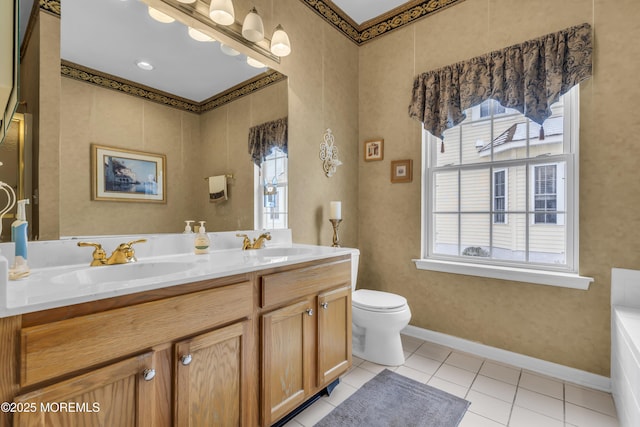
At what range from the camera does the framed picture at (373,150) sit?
280 centimetres

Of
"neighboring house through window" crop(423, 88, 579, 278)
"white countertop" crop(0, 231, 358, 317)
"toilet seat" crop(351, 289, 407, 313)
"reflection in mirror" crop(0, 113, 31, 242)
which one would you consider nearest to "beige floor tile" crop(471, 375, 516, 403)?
"toilet seat" crop(351, 289, 407, 313)

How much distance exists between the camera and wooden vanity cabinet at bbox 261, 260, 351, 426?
136 cm

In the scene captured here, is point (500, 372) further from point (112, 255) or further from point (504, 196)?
point (112, 255)

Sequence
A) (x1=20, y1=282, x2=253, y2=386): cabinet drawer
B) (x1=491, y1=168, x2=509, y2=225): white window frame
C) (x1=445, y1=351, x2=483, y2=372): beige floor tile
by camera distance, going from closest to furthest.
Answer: (x1=20, y1=282, x2=253, y2=386): cabinet drawer, (x1=445, y1=351, x2=483, y2=372): beige floor tile, (x1=491, y1=168, x2=509, y2=225): white window frame

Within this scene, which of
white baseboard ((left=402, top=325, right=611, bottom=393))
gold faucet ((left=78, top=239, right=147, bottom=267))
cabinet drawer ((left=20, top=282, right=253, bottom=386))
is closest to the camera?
cabinet drawer ((left=20, top=282, right=253, bottom=386))

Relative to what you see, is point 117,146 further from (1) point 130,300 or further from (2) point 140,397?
(2) point 140,397

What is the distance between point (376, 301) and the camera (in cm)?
217

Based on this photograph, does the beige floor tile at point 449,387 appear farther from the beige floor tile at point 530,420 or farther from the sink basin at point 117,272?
the sink basin at point 117,272

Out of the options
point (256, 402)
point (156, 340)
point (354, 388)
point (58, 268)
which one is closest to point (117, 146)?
point (58, 268)

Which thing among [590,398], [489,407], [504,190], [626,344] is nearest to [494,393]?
[489,407]

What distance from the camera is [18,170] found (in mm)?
1168

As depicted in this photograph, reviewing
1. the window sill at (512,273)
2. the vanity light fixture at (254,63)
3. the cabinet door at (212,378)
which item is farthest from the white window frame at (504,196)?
the cabinet door at (212,378)

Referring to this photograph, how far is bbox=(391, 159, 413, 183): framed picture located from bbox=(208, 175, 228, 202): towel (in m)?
1.55

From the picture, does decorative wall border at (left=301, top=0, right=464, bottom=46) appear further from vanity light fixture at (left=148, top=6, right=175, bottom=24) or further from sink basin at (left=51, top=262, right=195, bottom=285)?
sink basin at (left=51, top=262, right=195, bottom=285)
